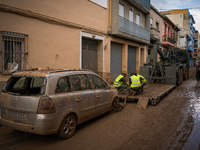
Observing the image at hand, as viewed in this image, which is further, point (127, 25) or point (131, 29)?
point (131, 29)

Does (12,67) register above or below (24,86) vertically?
above

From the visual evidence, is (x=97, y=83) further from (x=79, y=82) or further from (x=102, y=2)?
(x=102, y=2)

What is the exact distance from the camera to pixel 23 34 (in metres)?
7.80

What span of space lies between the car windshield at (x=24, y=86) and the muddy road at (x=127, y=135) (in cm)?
109

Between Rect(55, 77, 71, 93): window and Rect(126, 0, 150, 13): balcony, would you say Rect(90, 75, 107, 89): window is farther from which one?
Rect(126, 0, 150, 13): balcony

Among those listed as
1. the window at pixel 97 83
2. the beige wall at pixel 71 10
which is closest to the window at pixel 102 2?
the beige wall at pixel 71 10

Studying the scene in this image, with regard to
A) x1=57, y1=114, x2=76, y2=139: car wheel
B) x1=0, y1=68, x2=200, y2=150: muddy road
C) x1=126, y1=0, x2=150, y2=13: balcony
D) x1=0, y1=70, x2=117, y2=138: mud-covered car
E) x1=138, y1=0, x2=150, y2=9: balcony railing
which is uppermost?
x1=138, y1=0, x2=150, y2=9: balcony railing

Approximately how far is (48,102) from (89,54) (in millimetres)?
8817

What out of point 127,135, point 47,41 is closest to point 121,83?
point 127,135

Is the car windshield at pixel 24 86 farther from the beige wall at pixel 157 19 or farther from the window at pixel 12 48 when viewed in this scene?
the beige wall at pixel 157 19

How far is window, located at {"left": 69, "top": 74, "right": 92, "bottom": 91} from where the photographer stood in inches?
184

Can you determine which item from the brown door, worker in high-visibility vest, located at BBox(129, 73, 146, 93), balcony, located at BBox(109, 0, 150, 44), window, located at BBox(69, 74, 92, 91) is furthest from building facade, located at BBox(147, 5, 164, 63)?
window, located at BBox(69, 74, 92, 91)

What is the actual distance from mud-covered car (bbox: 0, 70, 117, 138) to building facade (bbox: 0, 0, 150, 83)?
3.30m

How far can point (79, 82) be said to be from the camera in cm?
489
